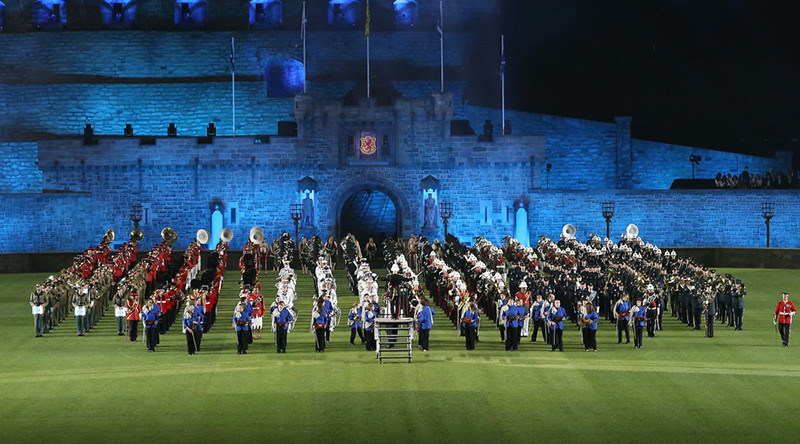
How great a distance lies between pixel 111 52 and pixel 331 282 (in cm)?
3546

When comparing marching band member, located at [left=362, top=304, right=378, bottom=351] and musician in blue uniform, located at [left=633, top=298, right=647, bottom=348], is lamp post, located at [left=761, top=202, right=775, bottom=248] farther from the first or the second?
marching band member, located at [left=362, top=304, right=378, bottom=351]

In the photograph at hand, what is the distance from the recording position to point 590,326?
23609mm

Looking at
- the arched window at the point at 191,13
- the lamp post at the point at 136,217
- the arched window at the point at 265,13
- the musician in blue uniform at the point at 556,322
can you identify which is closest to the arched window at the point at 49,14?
the arched window at the point at 191,13

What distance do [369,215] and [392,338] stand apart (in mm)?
27549

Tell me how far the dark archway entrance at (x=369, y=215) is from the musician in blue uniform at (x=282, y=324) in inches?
1025

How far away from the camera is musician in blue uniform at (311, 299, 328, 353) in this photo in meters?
23.5

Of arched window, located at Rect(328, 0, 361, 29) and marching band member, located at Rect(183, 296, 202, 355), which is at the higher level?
arched window, located at Rect(328, 0, 361, 29)

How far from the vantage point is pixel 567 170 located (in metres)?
53.2

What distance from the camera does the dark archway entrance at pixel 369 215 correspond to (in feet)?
164

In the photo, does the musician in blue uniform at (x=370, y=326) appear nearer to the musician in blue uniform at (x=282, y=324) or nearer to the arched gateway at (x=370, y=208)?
the musician in blue uniform at (x=282, y=324)

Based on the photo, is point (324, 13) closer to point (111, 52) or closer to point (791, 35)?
point (111, 52)

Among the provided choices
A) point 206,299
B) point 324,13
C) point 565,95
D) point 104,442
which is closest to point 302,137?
point 324,13

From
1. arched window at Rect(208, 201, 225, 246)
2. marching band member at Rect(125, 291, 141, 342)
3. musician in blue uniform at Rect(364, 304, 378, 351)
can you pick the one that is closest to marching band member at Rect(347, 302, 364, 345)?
musician in blue uniform at Rect(364, 304, 378, 351)

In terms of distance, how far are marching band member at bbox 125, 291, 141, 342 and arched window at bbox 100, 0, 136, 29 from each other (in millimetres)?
36599
